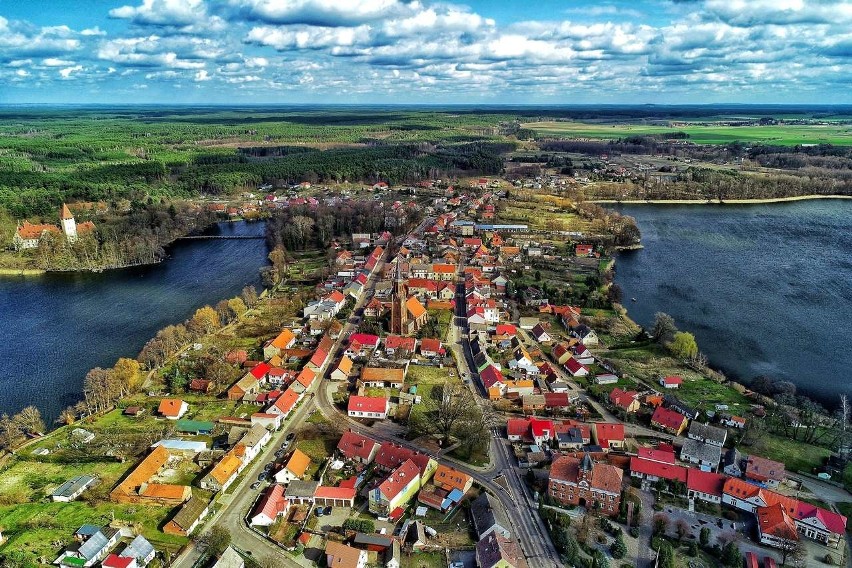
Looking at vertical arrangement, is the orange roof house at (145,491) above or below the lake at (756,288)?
below

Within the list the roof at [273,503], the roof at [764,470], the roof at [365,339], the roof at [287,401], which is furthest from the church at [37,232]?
the roof at [764,470]

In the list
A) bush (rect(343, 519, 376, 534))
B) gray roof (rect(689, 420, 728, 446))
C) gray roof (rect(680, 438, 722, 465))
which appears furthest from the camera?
gray roof (rect(689, 420, 728, 446))

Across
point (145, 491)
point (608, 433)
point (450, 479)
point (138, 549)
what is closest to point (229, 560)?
point (138, 549)

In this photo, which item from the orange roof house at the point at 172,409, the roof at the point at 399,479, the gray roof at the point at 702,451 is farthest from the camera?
the orange roof house at the point at 172,409

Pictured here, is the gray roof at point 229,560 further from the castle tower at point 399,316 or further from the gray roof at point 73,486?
the castle tower at point 399,316

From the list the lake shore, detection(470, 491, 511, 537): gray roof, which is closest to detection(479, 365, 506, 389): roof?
detection(470, 491, 511, 537): gray roof

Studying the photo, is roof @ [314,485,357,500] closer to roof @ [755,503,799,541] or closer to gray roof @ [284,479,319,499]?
gray roof @ [284,479,319,499]
